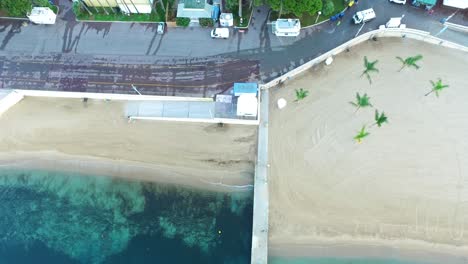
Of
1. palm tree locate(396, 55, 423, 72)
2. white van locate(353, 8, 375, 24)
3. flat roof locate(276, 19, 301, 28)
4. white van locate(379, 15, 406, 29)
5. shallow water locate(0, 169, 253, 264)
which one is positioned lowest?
shallow water locate(0, 169, 253, 264)

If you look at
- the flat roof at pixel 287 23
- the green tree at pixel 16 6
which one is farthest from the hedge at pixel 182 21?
the green tree at pixel 16 6

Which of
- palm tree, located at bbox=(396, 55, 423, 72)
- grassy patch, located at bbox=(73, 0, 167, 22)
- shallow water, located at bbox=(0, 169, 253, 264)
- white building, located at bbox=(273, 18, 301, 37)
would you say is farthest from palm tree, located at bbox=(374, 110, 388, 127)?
grassy patch, located at bbox=(73, 0, 167, 22)

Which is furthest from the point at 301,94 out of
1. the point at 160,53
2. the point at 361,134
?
the point at 160,53

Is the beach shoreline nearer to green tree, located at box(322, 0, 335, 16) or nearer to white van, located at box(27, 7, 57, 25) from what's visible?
white van, located at box(27, 7, 57, 25)

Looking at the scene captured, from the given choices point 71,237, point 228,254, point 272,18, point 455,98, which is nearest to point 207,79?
point 272,18

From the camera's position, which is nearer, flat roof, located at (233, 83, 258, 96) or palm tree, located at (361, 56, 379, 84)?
flat roof, located at (233, 83, 258, 96)

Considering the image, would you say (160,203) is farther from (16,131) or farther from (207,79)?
(16,131)
